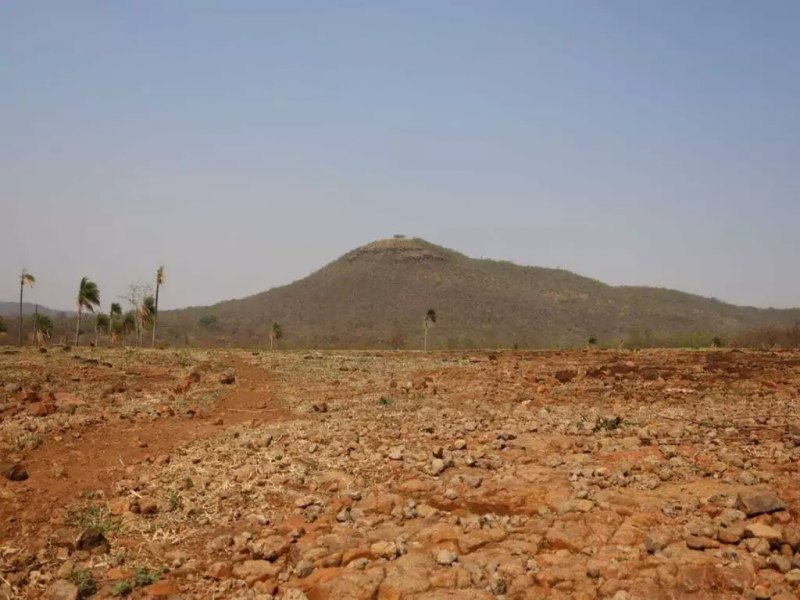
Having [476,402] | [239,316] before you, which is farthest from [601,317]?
[476,402]

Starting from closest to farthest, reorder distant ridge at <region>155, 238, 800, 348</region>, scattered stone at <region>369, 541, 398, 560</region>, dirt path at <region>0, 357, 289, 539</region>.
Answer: scattered stone at <region>369, 541, 398, 560</region> < dirt path at <region>0, 357, 289, 539</region> < distant ridge at <region>155, 238, 800, 348</region>

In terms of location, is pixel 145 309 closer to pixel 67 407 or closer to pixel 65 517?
pixel 67 407

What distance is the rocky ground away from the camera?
245 inches

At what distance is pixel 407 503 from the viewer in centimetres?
804

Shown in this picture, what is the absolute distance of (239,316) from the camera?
117m

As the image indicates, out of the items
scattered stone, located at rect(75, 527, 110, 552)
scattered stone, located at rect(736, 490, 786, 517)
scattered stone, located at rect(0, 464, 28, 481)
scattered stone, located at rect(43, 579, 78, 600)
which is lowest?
scattered stone, located at rect(43, 579, 78, 600)

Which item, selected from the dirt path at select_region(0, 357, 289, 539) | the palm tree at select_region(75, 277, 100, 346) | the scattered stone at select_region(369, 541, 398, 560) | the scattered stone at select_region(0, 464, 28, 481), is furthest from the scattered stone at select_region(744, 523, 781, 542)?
the palm tree at select_region(75, 277, 100, 346)

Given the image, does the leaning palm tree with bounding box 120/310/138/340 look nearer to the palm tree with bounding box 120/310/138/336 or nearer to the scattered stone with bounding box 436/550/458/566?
the palm tree with bounding box 120/310/138/336

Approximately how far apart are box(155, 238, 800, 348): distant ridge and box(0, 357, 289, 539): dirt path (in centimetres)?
6162

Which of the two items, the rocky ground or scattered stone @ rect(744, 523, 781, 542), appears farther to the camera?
scattered stone @ rect(744, 523, 781, 542)

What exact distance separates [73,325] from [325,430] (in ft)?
317

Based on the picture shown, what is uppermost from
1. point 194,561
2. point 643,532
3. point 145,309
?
point 145,309

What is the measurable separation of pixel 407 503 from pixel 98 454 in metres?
6.60

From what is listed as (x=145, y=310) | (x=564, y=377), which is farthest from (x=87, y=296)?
(x=564, y=377)
